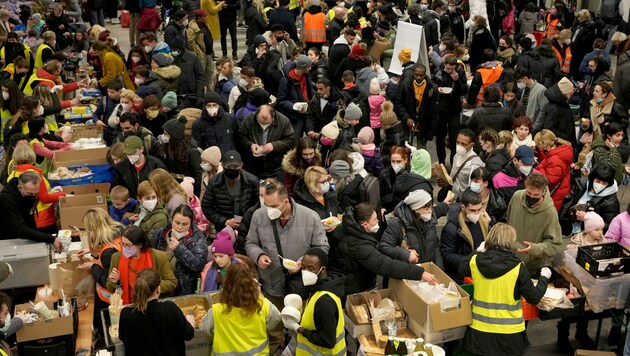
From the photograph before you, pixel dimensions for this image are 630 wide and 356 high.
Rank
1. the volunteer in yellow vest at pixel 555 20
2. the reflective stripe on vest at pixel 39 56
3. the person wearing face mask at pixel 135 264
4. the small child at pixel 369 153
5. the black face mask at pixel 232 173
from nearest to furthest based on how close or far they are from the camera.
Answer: the person wearing face mask at pixel 135 264 < the black face mask at pixel 232 173 < the small child at pixel 369 153 < the reflective stripe on vest at pixel 39 56 < the volunteer in yellow vest at pixel 555 20

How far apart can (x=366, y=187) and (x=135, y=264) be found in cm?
240

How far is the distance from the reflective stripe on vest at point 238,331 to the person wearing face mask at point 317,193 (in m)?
1.62

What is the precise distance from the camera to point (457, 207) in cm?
705

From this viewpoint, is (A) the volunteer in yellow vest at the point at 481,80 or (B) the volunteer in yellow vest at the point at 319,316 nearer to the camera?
(B) the volunteer in yellow vest at the point at 319,316

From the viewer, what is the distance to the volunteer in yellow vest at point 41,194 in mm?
7848

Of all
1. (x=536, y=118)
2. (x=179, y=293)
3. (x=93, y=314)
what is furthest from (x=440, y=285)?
(x=536, y=118)

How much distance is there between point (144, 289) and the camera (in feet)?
17.9

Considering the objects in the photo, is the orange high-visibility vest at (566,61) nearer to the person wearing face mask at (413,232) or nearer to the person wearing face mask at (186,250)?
the person wearing face mask at (413,232)

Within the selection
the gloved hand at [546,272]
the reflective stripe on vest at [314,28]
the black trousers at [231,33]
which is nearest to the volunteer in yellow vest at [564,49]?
the reflective stripe on vest at [314,28]

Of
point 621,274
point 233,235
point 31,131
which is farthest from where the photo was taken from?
point 31,131

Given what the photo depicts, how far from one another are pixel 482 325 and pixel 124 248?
9.53 feet

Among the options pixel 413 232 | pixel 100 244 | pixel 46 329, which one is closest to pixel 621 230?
pixel 413 232

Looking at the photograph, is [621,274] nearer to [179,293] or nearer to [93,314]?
[179,293]

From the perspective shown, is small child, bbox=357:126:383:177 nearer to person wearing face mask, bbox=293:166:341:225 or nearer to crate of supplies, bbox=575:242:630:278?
person wearing face mask, bbox=293:166:341:225
